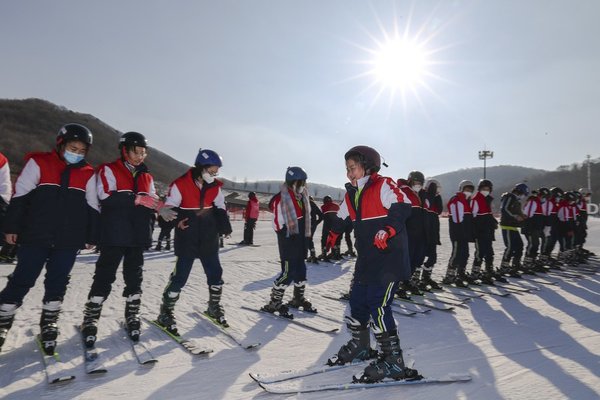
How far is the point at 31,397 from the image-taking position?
2.97 meters

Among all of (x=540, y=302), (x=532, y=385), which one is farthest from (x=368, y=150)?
(x=540, y=302)

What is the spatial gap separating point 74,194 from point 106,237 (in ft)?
1.83

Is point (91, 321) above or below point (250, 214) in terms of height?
below

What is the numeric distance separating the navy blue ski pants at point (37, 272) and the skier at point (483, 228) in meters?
8.07

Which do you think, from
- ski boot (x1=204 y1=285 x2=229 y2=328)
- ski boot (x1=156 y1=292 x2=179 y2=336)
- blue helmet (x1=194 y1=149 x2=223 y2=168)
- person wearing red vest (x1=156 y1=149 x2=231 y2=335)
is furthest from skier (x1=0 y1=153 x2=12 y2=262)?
ski boot (x1=204 y1=285 x2=229 y2=328)

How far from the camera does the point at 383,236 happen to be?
133 inches

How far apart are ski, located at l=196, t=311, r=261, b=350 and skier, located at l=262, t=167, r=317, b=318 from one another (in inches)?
37.6

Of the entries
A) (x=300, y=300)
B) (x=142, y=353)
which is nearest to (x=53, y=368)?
(x=142, y=353)

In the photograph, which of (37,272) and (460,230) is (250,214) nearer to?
(460,230)

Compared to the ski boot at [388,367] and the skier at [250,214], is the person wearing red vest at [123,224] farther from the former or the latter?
the skier at [250,214]

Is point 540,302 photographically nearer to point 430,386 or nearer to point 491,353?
point 491,353

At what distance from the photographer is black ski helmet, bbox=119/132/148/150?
14.1 ft

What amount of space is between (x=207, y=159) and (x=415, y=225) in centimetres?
435

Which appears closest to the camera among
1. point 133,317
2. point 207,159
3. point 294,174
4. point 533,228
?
point 133,317
